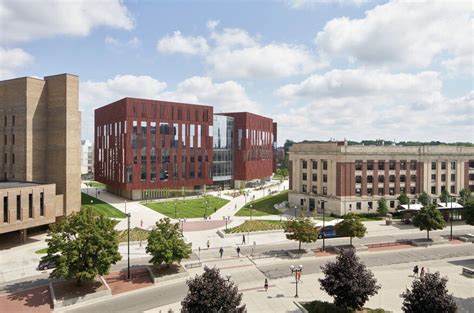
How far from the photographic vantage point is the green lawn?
70444mm

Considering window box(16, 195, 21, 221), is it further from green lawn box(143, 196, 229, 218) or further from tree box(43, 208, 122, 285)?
green lawn box(143, 196, 229, 218)

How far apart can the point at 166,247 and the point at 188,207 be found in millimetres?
42008

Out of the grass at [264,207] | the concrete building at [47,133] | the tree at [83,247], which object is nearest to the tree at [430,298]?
the tree at [83,247]

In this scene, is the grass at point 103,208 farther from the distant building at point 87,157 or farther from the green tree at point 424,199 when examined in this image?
the distant building at point 87,157

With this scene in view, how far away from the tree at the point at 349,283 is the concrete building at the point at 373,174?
136ft

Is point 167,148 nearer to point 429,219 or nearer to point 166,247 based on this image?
point 166,247

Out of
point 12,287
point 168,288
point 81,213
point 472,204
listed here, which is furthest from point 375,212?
point 12,287

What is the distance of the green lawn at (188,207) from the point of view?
70.4 metres

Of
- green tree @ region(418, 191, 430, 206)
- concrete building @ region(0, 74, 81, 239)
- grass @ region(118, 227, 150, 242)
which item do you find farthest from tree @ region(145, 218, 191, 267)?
green tree @ region(418, 191, 430, 206)

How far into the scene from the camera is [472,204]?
47.7 meters

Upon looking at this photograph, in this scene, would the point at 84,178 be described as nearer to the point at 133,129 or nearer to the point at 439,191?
the point at 133,129

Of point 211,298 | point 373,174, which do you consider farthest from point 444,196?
point 211,298

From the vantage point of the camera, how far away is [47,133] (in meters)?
56.9

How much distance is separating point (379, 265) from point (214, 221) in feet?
102
